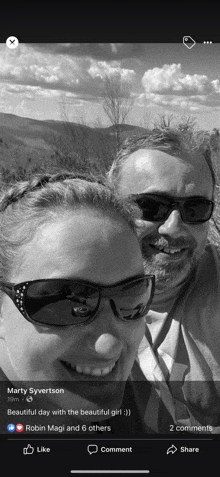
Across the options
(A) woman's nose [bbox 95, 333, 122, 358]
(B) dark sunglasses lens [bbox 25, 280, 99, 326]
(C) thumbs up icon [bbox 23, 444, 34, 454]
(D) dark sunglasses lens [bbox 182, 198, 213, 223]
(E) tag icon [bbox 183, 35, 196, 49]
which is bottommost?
(C) thumbs up icon [bbox 23, 444, 34, 454]

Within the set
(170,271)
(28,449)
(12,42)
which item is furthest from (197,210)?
(28,449)

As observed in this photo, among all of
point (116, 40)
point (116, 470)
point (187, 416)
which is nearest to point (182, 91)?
point (116, 40)

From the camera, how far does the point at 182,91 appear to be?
4.92ft

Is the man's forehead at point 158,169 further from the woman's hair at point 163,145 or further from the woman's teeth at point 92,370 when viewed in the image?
the woman's teeth at point 92,370

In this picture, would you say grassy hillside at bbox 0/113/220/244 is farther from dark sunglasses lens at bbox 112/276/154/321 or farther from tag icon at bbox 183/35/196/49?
dark sunglasses lens at bbox 112/276/154/321

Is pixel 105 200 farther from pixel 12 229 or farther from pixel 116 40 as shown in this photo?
pixel 116 40

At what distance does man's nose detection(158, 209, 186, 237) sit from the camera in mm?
1654

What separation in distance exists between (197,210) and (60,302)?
63cm

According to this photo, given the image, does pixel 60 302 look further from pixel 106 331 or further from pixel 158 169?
pixel 158 169

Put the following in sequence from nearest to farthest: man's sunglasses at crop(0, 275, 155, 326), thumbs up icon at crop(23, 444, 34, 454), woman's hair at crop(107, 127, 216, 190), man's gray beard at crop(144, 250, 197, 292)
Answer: man's sunglasses at crop(0, 275, 155, 326) → thumbs up icon at crop(23, 444, 34, 454) → woman's hair at crop(107, 127, 216, 190) → man's gray beard at crop(144, 250, 197, 292)

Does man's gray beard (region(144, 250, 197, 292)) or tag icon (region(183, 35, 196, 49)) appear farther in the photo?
man's gray beard (region(144, 250, 197, 292))

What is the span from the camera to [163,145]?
5.35ft

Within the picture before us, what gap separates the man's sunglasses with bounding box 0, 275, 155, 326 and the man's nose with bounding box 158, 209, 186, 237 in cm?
40

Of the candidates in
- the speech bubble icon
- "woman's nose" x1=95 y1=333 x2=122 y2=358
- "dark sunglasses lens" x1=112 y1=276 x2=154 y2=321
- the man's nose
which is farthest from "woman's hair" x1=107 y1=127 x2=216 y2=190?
the speech bubble icon
